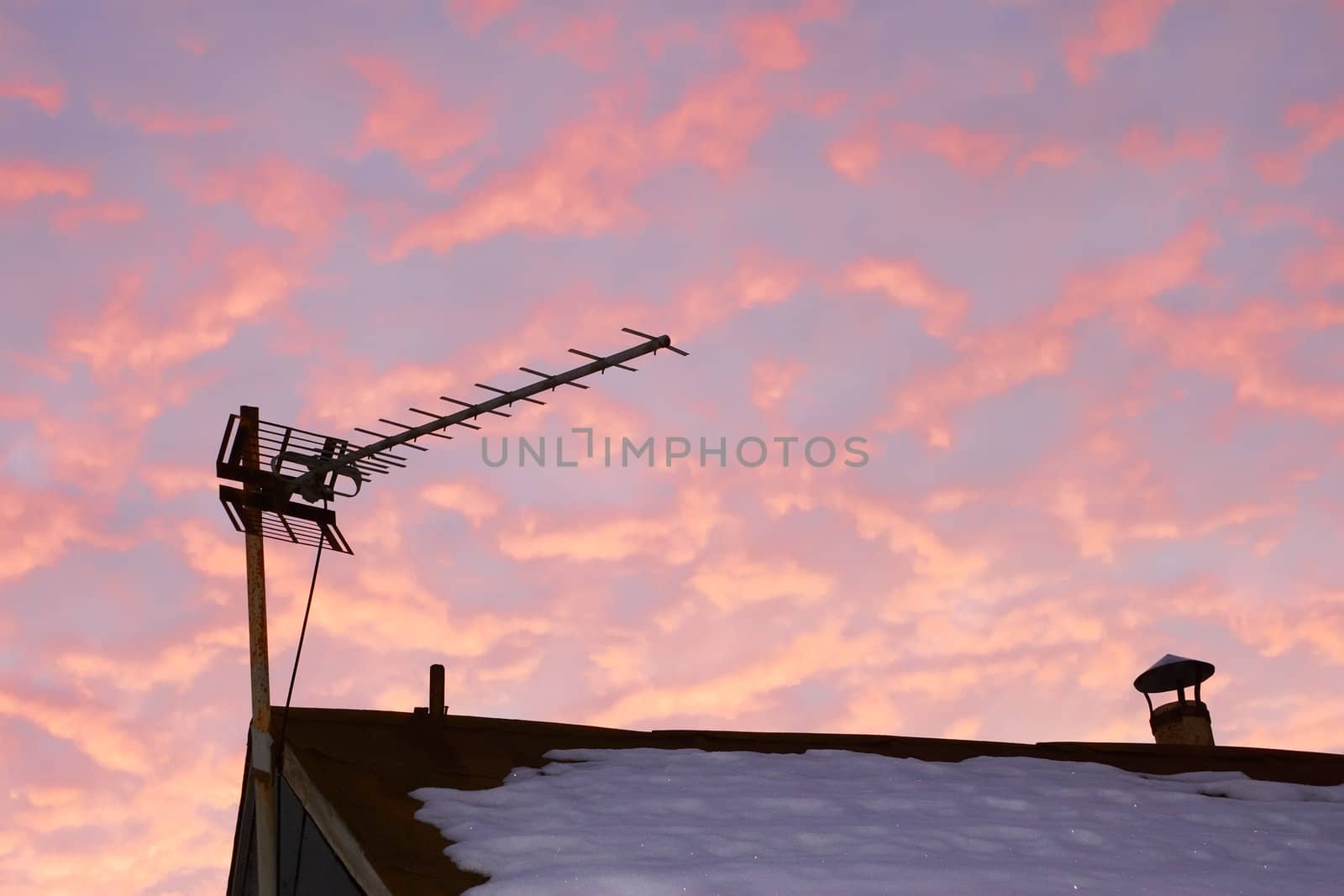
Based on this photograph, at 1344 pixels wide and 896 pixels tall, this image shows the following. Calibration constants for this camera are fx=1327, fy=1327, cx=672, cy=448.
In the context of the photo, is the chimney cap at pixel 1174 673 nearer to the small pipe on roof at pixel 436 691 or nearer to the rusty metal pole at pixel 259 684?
the small pipe on roof at pixel 436 691

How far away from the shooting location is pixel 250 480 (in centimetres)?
1061

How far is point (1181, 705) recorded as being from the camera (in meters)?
16.0

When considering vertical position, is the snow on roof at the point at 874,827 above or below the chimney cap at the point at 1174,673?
below

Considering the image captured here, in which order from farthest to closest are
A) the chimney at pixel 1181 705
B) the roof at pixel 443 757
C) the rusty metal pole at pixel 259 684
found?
1. the chimney at pixel 1181 705
2. the rusty metal pole at pixel 259 684
3. the roof at pixel 443 757

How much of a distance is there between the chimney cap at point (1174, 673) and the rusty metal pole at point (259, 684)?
35.6ft

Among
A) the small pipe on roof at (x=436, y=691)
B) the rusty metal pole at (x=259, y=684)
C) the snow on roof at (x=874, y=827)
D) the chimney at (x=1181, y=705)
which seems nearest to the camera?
the snow on roof at (x=874, y=827)

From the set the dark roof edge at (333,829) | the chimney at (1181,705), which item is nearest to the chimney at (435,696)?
the dark roof edge at (333,829)

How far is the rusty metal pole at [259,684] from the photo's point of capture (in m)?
9.87

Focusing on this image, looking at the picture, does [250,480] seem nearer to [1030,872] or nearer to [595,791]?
[595,791]

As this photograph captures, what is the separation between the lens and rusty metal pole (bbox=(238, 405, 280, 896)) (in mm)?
9867

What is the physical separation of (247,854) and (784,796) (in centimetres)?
562

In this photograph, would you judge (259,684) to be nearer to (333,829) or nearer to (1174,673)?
(333,829)

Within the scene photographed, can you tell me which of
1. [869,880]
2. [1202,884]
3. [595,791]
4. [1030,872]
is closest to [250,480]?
[595,791]

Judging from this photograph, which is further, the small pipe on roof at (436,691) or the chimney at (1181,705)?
the chimney at (1181,705)
